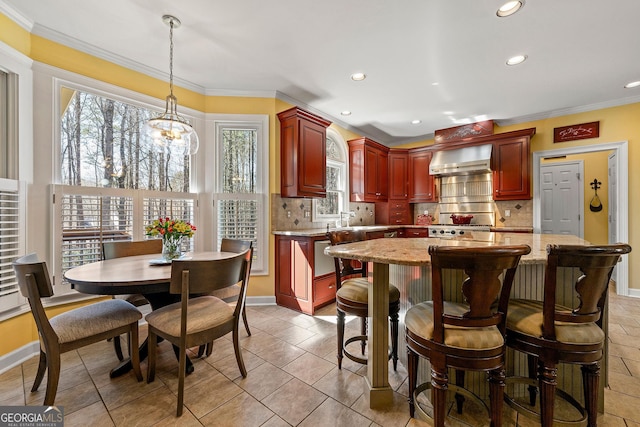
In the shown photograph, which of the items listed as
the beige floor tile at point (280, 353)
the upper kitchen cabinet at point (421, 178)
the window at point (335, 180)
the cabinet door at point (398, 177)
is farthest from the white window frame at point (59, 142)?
the upper kitchen cabinet at point (421, 178)

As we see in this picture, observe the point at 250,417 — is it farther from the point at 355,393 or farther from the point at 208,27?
the point at 208,27

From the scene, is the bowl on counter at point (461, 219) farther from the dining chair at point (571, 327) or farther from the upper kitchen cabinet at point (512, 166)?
the dining chair at point (571, 327)

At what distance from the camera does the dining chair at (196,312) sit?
152cm

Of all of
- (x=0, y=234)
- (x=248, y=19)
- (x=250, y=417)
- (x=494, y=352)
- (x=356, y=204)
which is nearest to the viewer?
(x=494, y=352)

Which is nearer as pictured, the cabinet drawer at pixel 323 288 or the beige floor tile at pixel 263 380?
the beige floor tile at pixel 263 380

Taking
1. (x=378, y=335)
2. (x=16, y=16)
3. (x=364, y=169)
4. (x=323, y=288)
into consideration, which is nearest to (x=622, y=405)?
(x=378, y=335)

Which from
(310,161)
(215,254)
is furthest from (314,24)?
(215,254)

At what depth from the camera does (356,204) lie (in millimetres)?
5230

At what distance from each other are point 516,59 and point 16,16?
14.9ft

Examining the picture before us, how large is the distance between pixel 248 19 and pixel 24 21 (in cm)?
181

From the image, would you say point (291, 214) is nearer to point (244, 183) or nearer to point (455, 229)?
point (244, 183)

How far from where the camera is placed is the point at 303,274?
3.19m

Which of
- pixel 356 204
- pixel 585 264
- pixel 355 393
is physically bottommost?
pixel 355 393

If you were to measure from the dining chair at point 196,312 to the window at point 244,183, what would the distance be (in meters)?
1.51
